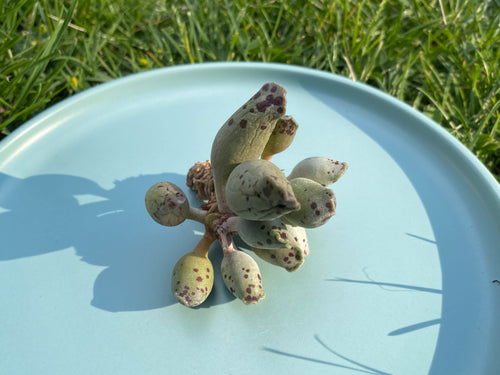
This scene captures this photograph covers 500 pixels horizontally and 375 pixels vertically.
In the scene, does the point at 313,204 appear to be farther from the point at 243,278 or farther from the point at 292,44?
the point at 292,44

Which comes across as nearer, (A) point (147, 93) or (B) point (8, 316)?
(B) point (8, 316)

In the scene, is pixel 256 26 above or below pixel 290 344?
above

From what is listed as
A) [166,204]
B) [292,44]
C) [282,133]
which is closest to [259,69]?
[292,44]

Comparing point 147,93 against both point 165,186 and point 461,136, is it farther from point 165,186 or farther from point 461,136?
point 461,136

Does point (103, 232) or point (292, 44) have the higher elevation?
point (292, 44)

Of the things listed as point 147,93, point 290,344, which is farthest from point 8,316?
point 147,93

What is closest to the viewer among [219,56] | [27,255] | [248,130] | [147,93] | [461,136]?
[248,130]

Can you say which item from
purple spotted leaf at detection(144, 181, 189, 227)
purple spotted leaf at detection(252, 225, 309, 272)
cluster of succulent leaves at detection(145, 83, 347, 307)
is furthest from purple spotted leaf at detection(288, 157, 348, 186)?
purple spotted leaf at detection(144, 181, 189, 227)
